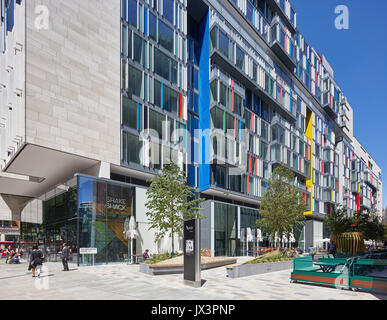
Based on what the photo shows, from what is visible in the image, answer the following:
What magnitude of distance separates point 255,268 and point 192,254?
18.9 ft

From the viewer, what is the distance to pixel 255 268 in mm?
18156

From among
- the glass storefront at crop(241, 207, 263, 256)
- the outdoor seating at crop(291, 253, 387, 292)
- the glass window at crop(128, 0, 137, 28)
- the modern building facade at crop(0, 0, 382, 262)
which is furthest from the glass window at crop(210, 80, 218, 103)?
the outdoor seating at crop(291, 253, 387, 292)

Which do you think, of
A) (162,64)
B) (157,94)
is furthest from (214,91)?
(157,94)

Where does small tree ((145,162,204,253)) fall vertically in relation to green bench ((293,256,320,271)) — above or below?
above

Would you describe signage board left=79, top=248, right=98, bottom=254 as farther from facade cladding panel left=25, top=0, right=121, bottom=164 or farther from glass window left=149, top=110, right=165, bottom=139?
glass window left=149, top=110, right=165, bottom=139

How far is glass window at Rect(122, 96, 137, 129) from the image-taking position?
3019 cm

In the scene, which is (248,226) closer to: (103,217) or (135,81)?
(103,217)

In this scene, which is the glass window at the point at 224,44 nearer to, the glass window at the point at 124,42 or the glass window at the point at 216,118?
the glass window at the point at 216,118

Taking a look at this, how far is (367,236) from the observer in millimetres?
48281

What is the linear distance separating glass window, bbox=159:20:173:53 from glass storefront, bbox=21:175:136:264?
15.4 m

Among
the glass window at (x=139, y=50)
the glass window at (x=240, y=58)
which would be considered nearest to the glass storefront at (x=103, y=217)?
the glass window at (x=139, y=50)

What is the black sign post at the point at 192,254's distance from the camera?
13555 millimetres
